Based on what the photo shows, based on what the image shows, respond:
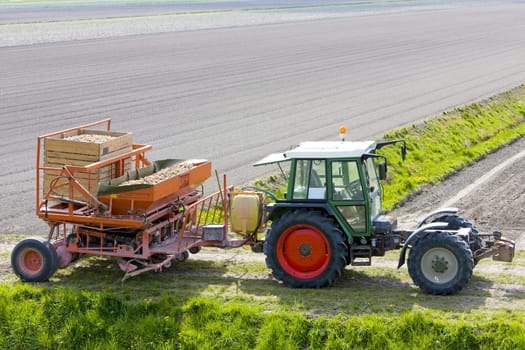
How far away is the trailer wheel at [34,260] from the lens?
16.7m

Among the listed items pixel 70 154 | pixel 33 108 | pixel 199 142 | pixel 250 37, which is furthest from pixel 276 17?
pixel 70 154

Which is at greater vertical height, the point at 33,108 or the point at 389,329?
the point at 33,108

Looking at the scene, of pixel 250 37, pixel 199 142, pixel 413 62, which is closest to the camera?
pixel 199 142

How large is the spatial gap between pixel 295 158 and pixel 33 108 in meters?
25.1

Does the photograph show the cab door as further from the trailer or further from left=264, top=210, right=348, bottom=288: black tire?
the trailer

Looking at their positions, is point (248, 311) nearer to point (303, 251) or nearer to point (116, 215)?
point (303, 251)

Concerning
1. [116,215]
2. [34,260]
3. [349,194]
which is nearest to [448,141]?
[349,194]

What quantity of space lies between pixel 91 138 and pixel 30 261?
113 inches

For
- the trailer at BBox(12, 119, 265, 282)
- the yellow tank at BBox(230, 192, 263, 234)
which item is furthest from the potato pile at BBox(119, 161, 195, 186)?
the yellow tank at BBox(230, 192, 263, 234)

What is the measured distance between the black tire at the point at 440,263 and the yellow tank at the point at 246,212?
309cm

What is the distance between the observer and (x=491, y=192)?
1018 inches

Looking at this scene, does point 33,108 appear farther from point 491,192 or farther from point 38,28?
point 38,28

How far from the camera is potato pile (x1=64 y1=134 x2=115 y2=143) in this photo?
1797 centimetres

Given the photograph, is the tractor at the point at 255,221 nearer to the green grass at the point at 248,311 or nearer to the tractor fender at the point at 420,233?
the tractor fender at the point at 420,233
